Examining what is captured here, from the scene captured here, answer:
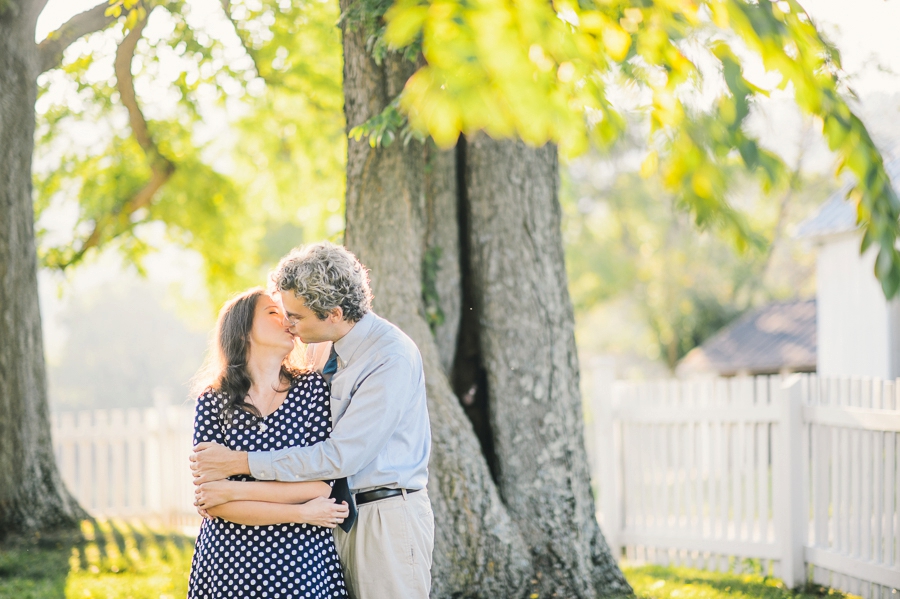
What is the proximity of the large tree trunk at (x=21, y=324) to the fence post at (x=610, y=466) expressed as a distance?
4844mm

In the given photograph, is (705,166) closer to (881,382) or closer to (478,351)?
(478,351)

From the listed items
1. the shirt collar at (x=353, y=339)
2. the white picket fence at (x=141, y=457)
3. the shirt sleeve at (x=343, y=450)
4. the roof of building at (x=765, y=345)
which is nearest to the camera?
the shirt sleeve at (x=343, y=450)

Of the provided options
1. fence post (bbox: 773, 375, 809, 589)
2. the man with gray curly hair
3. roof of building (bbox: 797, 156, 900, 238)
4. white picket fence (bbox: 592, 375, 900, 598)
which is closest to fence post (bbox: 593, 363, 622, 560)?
white picket fence (bbox: 592, 375, 900, 598)

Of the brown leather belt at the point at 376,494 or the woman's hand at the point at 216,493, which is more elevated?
the woman's hand at the point at 216,493

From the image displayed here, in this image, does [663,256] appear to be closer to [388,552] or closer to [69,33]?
[69,33]

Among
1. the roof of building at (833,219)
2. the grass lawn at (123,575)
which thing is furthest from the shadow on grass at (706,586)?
the roof of building at (833,219)

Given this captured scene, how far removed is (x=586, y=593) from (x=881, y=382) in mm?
2458

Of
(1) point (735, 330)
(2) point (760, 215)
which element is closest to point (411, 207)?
(1) point (735, 330)

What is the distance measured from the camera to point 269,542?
309 cm

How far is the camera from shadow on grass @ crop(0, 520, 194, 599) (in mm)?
5785

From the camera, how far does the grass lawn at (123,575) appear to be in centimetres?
579

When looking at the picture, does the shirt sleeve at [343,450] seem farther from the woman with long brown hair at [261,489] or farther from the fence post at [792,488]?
the fence post at [792,488]

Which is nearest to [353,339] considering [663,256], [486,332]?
[486,332]

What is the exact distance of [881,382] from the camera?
558 centimetres
